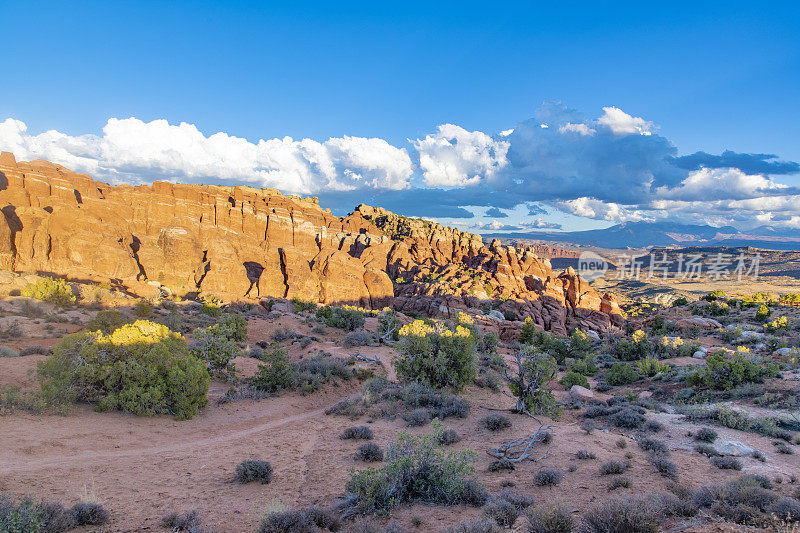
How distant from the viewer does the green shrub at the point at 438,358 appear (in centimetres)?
1545

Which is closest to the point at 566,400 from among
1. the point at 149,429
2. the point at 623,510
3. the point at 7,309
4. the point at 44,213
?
the point at 623,510

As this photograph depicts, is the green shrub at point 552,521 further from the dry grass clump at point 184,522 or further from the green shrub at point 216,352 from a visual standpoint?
the green shrub at point 216,352

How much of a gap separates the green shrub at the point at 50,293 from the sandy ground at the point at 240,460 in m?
14.7

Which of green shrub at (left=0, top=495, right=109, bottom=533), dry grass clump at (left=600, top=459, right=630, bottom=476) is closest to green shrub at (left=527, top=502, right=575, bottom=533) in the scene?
dry grass clump at (left=600, top=459, right=630, bottom=476)

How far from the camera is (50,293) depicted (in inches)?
982

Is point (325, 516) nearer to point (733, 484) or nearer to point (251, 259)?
point (733, 484)

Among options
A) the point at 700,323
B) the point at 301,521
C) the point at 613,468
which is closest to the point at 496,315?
the point at 700,323

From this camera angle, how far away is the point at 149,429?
1063 centimetres

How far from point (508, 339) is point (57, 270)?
1933 inches

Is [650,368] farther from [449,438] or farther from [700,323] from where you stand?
[700,323]

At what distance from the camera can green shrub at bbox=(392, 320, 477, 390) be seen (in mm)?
15445

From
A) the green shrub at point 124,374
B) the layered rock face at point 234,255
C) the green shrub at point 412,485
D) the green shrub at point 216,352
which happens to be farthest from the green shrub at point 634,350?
the green shrub at point 124,374

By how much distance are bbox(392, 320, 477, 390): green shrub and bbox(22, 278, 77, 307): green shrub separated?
25.4 meters

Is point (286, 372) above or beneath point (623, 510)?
beneath
